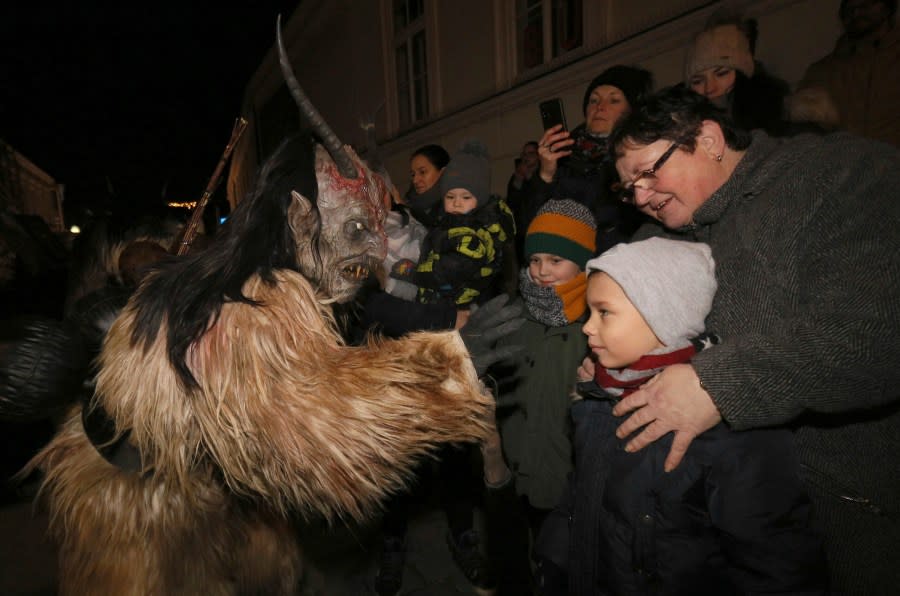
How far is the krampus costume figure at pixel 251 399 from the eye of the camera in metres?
1.14

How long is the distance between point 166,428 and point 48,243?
4.80m

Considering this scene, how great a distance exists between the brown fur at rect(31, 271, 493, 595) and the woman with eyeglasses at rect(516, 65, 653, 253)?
1704 mm

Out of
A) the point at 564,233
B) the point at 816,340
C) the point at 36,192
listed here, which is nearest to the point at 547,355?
the point at 564,233

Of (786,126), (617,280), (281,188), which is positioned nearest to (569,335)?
(617,280)

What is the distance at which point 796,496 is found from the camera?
1120 millimetres

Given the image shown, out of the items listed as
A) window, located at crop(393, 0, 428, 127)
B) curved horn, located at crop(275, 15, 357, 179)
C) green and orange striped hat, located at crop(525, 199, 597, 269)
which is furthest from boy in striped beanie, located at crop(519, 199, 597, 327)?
window, located at crop(393, 0, 428, 127)

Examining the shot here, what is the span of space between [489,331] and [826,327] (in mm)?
782

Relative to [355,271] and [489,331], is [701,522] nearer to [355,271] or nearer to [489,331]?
[489,331]

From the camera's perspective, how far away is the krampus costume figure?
1.14 m

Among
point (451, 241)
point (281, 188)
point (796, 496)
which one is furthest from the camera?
point (451, 241)

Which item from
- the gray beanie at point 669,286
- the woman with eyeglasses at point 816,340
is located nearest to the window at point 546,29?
the woman with eyeglasses at point 816,340

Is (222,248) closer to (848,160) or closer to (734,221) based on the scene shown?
(734,221)

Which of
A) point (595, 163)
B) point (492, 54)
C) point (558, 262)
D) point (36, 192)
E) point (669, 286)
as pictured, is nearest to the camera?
point (669, 286)

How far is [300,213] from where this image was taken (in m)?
1.38
